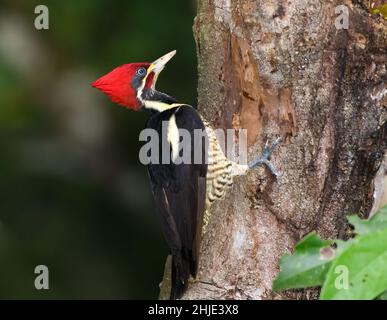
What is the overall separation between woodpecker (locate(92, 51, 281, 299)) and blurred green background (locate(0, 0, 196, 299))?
2087 millimetres

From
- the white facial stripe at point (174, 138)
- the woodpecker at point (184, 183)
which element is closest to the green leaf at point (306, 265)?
the woodpecker at point (184, 183)

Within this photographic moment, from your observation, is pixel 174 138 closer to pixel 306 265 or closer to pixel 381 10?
pixel 381 10

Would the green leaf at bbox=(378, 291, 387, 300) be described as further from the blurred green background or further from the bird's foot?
the blurred green background

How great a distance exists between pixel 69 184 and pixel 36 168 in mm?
311

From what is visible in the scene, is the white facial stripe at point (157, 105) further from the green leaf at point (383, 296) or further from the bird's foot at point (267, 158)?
the green leaf at point (383, 296)

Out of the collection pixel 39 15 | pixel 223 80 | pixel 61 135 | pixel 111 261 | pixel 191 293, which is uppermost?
pixel 39 15

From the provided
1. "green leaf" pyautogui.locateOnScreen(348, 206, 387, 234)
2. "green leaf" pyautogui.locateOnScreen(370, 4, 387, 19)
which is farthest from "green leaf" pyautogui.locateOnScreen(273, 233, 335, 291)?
"green leaf" pyautogui.locateOnScreen(370, 4, 387, 19)

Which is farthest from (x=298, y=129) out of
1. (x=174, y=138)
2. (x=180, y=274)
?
(x=180, y=274)

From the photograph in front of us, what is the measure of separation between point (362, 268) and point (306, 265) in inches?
13.5

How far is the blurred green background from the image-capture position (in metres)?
6.63

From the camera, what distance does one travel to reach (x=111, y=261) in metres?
7.24

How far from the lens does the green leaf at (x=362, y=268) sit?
2498mm
